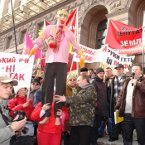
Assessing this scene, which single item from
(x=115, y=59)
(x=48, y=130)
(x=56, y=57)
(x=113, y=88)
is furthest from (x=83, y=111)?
(x=115, y=59)

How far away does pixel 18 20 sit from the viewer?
2020 cm

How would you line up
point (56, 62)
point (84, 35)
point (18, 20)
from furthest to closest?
point (18, 20), point (84, 35), point (56, 62)

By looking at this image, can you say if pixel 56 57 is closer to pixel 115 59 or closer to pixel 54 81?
pixel 54 81

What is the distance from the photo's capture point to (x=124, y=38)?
29.6ft

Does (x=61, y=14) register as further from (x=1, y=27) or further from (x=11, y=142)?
(x=1, y=27)

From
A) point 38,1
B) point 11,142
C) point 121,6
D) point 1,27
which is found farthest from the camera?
point 1,27

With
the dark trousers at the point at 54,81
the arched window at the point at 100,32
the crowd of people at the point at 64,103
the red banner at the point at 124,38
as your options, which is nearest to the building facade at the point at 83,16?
the arched window at the point at 100,32

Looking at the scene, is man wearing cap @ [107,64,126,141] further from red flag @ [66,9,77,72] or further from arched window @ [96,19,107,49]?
arched window @ [96,19,107,49]

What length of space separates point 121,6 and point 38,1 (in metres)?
7.81

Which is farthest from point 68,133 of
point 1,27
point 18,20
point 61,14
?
point 1,27

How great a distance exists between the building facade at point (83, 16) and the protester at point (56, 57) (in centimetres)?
696

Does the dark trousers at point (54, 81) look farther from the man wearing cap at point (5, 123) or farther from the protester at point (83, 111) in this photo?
→ the man wearing cap at point (5, 123)

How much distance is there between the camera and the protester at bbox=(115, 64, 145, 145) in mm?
4676

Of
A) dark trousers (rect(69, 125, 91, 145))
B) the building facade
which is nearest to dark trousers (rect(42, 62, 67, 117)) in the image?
dark trousers (rect(69, 125, 91, 145))
